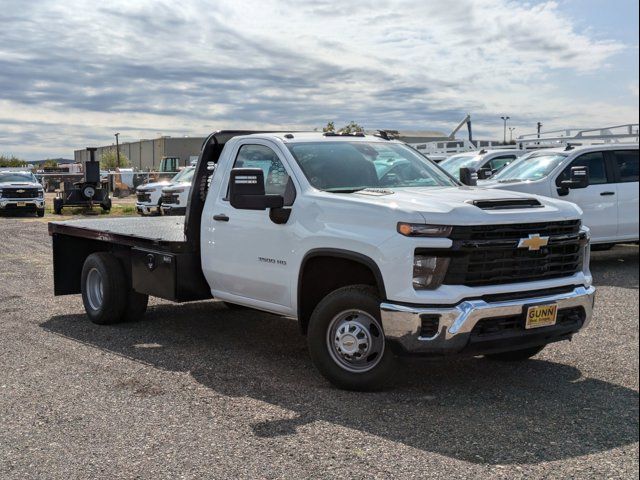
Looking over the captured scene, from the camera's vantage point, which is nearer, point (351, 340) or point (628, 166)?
point (351, 340)

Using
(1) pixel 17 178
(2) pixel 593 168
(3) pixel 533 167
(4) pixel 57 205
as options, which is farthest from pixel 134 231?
(1) pixel 17 178

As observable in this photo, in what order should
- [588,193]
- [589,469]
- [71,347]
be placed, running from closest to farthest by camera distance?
[589,469], [71,347], [588,193]

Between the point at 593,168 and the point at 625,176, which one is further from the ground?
the point at 593,168

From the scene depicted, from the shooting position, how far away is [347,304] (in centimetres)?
545

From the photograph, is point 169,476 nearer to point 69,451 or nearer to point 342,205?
point 69,451

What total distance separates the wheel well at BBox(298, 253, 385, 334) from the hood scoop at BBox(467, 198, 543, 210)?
90 cm

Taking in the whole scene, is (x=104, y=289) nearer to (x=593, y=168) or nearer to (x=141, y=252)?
(x=141, y=252)

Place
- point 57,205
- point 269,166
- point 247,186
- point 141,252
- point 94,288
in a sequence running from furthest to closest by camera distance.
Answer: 1. point 57,205
2. point 94,288
3. point 141,252
4. point 269,166
5. point 247,186

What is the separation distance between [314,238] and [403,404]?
136 centimetres

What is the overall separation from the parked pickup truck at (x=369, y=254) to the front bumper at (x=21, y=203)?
19.1m

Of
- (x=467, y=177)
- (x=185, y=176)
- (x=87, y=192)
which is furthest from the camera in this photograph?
(x=87, y=192)

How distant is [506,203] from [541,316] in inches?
31.9

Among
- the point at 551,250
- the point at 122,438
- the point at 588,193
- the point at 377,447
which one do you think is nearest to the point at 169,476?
the point at 122,438

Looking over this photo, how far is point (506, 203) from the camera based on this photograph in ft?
17.7
